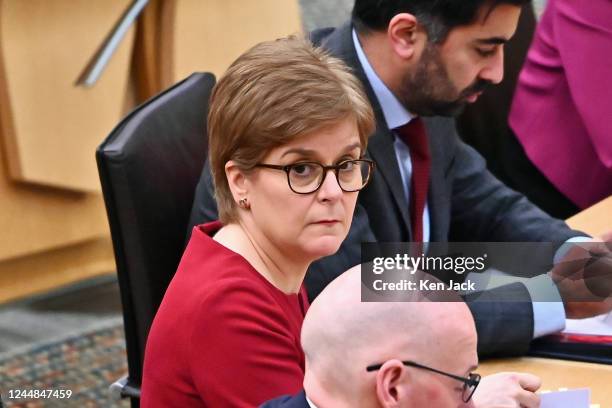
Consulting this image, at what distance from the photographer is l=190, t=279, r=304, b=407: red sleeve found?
1320 mm

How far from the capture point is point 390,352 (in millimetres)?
1015

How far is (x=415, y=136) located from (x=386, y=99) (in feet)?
0.35

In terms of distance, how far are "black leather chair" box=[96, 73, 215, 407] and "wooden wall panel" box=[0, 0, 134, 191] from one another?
1.59m

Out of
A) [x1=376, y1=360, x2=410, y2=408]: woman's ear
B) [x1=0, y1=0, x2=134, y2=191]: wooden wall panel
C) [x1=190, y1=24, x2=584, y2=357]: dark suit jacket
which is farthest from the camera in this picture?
[x1=0, y1=0, x2=134, y2=191]: wooden wall panel

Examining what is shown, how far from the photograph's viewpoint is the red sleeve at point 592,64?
257 centimetres

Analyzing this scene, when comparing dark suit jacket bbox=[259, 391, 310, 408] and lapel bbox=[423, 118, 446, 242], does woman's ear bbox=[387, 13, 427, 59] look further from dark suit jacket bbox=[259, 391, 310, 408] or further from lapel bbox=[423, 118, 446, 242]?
dark suit jacket bbox=[259, 391, 310, 408]

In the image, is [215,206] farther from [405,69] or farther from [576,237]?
[576,237]

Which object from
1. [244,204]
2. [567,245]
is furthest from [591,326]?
[244,204]

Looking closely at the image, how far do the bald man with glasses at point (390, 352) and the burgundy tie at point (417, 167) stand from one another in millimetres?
977

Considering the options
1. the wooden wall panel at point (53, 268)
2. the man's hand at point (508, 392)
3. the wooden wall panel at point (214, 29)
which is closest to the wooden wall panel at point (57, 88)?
the wooden wall panel at point (214, 29)

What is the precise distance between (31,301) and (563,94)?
2.10 meters

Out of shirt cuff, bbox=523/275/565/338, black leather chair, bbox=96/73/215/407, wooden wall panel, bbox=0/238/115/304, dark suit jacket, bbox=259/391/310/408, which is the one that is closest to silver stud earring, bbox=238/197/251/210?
black leather chair, bbox=96/73/215/407

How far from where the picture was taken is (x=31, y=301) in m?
3.79

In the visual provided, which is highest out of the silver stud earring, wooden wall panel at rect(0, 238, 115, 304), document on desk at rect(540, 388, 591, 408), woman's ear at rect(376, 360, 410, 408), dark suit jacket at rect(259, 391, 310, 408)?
woman's ear at rect(376, 360, 410, 408)
